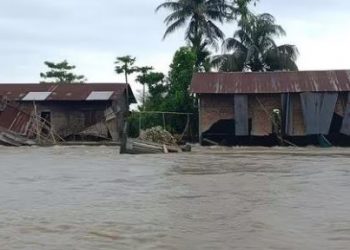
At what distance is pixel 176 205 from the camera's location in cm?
965

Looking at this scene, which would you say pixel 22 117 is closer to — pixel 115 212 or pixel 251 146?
pixel 251 146

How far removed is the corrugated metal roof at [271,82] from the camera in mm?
27258

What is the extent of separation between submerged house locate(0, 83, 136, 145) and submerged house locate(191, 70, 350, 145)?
20.3 ft

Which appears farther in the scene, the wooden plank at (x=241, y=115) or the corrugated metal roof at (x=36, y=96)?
the corrugated metal roof at (x=36, y=96)

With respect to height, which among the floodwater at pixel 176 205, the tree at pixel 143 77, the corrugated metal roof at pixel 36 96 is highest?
the tree at pixel 143 77

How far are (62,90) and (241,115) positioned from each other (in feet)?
36.5

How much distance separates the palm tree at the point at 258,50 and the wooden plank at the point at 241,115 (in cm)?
747

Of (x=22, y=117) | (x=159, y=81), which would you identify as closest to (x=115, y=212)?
(x=22, y=117)

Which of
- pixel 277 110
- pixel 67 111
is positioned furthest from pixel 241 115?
pixel 67 111

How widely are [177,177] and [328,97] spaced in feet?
48.1

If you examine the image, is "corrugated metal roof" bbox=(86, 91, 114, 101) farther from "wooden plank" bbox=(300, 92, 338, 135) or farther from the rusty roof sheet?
"wooden plank" bbox=(300, 92, 338, 135)

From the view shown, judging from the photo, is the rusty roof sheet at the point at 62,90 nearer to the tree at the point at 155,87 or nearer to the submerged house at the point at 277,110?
the tree at the point at 155,87

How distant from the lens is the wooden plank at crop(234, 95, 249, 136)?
27219 mm

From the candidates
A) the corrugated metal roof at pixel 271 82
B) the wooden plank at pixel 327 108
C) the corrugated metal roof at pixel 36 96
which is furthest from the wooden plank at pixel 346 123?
the corrugated metal roof at pixel 36 96
